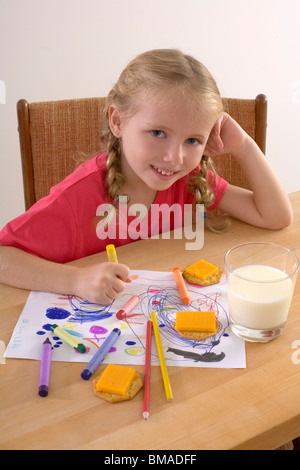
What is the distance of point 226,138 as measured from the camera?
4.20 feet

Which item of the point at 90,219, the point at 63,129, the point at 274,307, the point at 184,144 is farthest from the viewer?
the point at 63,129

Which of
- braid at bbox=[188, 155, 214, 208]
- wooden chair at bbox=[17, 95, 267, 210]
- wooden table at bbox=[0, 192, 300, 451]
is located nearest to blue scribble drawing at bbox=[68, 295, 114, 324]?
wooden table at bbox=[0, 192, 300, 451]

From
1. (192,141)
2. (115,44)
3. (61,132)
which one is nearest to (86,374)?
(192,141)

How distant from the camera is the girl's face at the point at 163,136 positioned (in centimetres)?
105

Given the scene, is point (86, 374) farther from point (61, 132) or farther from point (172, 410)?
point (61, 132)

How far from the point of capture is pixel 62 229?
1.15m

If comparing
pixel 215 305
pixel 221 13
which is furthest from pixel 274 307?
pixel 221 13

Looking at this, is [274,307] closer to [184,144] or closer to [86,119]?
[184,144]

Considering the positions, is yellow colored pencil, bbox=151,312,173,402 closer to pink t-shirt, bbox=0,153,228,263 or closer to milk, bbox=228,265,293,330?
milk, bbox=228,265,293,330

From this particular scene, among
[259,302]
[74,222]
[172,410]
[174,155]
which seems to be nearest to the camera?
[172,410]

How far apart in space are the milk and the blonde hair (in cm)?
38

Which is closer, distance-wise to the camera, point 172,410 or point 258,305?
point 172,410

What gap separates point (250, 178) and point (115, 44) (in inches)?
47.4
